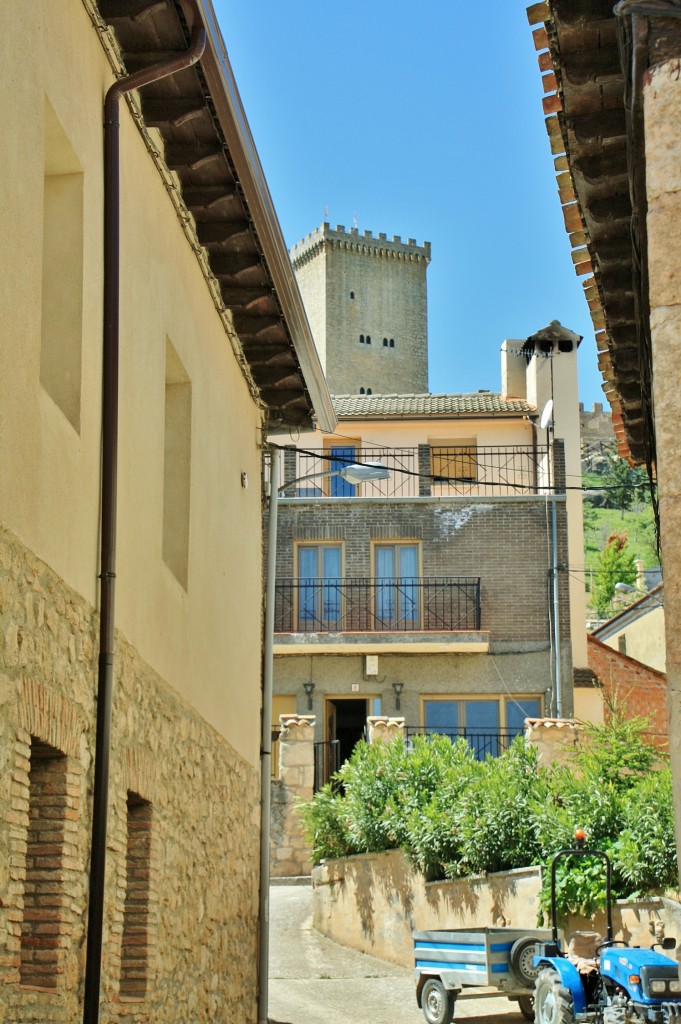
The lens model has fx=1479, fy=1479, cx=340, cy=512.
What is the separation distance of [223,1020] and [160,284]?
236 inches

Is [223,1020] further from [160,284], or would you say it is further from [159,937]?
[160,284]

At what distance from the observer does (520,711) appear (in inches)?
1203

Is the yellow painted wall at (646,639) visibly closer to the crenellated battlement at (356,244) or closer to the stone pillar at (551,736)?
the stone pillar at (551,736)

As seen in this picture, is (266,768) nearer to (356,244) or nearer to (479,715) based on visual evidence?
(479,715)

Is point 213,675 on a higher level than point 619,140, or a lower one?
lower

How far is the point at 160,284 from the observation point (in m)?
9.91

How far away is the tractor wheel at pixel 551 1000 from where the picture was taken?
45.3ft

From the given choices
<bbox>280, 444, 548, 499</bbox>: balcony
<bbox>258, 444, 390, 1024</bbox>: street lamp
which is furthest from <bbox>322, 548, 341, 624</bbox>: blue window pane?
<bbox>258, 444, 390, 1024</bbox>: street lamp

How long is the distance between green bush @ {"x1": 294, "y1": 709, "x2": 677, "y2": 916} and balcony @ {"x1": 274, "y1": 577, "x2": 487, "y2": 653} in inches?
292

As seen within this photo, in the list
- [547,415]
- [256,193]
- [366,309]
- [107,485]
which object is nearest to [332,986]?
[256,193]

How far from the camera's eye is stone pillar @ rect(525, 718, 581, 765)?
22953 mm

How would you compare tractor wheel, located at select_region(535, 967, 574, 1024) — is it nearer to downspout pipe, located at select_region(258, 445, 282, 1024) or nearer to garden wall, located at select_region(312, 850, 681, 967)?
garden wall, located at select_region(312, 850, 681, 967)

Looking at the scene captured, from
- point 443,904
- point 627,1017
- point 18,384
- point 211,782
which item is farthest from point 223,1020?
point 443,904

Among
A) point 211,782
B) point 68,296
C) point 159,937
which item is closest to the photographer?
point 68,296
